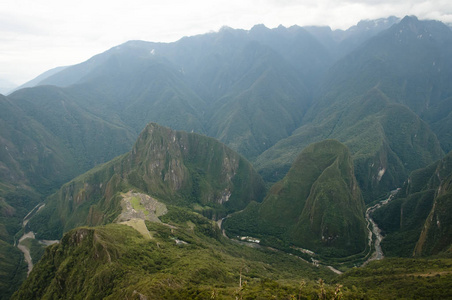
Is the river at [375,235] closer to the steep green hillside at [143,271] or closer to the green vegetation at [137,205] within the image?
the steep green hillside at [143,271]

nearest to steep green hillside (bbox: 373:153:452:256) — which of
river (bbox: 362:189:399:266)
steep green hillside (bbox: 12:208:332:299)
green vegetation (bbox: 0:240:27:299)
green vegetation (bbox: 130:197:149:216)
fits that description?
river (bbox: 362:189:399:266)

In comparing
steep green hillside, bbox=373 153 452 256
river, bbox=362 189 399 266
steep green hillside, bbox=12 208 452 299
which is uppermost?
steep green hillside, bbox=12 208 452 299

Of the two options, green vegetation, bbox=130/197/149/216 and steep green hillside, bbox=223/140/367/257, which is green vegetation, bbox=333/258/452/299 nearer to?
steep green hillside, bbox=223/140/367/257

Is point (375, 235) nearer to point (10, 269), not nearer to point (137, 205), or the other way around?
point (137, 205)

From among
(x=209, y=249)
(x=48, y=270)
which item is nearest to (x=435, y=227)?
(x=209, y=249)

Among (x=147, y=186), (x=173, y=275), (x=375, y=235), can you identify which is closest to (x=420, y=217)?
(x=375, y=235)

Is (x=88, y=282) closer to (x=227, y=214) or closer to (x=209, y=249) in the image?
(x=209, y=249)

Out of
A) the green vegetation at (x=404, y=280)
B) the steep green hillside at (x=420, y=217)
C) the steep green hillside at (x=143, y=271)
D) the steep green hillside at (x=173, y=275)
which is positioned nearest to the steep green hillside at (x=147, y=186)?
the steep green hillside at (x=143, y=271)
